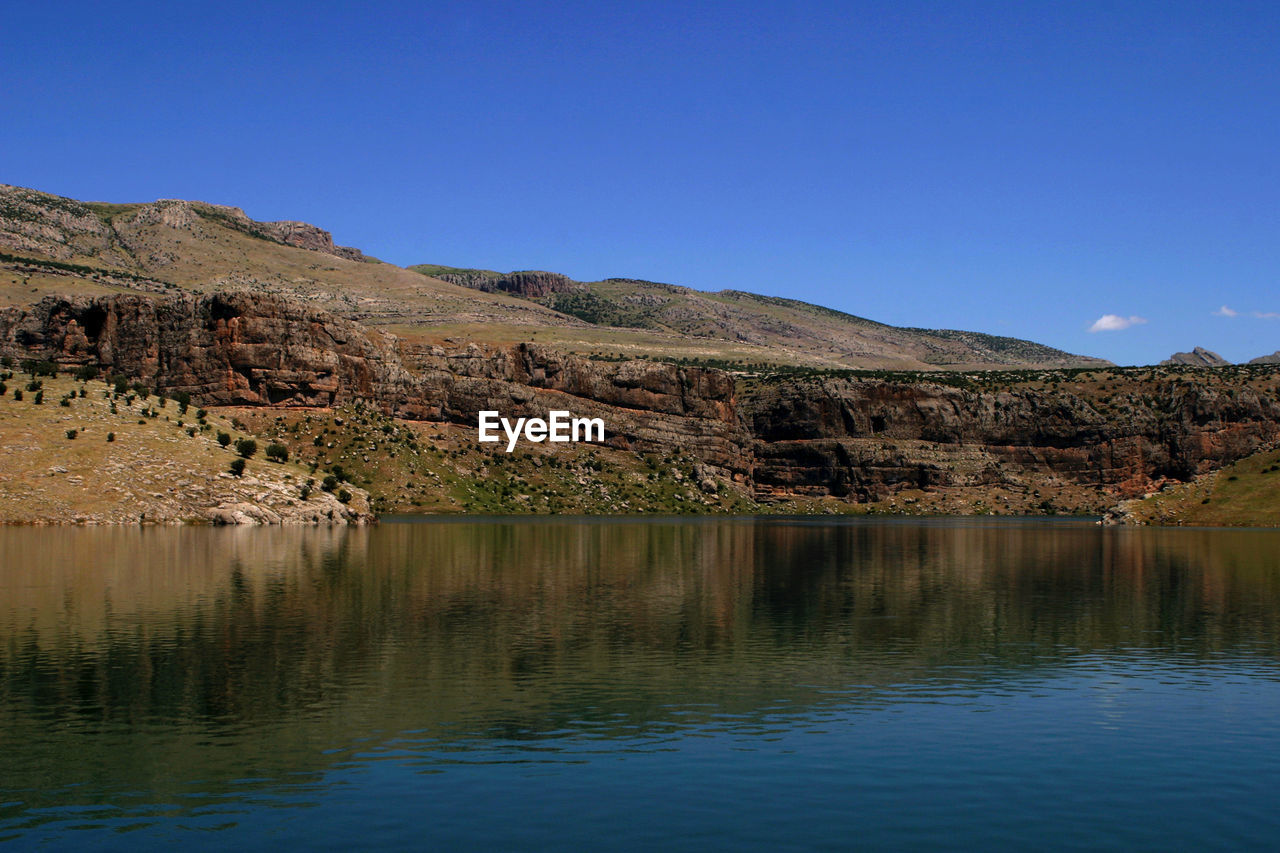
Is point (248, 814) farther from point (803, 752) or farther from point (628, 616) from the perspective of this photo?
point (628, 616)

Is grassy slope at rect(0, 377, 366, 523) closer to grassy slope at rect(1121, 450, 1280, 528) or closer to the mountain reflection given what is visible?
the mountain reflection

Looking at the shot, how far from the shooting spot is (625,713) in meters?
26.6

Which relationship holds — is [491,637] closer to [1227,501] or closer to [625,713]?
[625,713]

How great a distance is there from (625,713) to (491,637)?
12.1 meters

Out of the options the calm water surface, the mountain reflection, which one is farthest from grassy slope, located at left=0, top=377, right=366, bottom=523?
the calm water surface

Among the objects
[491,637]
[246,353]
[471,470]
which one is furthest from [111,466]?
[491,637]

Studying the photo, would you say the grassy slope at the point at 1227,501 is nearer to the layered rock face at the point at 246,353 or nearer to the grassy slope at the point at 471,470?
the grassy slope at the point at 471,470

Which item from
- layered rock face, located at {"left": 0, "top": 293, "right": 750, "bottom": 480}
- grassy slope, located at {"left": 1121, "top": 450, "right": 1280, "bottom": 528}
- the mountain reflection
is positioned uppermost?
layered rock face, located at {"left": 0, "top": 293, "right": 750, "bottom": 480}

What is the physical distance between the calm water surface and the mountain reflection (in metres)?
0.16

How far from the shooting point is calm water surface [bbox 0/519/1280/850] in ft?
61.1

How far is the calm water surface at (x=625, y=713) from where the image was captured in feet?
61.1

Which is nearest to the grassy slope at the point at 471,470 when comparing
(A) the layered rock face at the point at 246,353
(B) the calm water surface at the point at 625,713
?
(A) the layered rock face at the point at 246,353

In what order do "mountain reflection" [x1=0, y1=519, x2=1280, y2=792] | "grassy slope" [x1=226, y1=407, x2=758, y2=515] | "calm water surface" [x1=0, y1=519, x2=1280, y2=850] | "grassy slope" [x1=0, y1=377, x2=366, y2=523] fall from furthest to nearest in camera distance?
"grassy slope" [x1=226, y1=407, x2=758, y2=515], "grassy slope" [x1=0, y1=377, x2=366, y2=523], "mountain reflection" [x1=0, y1=519, x2=1280, y2=792], "calm water surface" [x1=0, y1=519, x2=1280, y2=850]

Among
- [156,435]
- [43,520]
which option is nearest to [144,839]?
[43,520]
